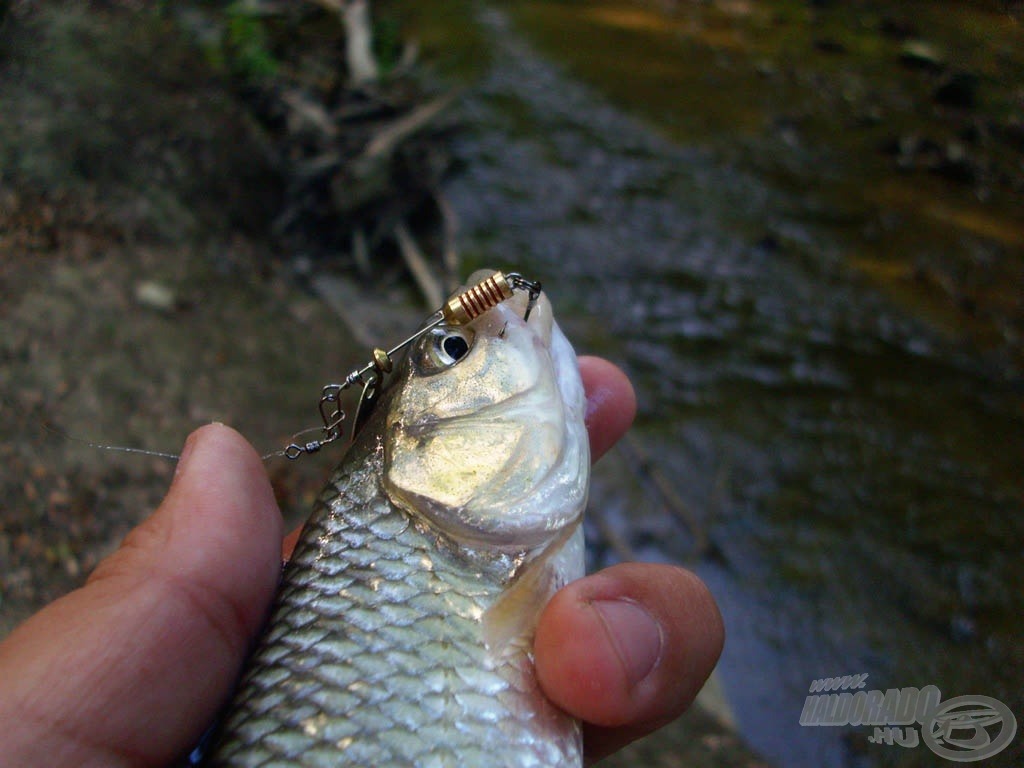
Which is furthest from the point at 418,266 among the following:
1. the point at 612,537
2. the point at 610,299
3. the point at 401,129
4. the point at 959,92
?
the point at 959,92

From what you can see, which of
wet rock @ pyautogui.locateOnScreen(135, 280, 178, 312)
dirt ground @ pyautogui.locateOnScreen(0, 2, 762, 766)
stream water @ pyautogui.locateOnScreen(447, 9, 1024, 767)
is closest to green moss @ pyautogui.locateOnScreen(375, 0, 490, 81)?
stream water @ pyautogui.locateOnScreen(447, 9, 1024, 767)

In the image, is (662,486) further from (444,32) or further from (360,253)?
(444,32)

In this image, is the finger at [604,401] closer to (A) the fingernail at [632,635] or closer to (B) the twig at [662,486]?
(A) the fingernail at [632,635]

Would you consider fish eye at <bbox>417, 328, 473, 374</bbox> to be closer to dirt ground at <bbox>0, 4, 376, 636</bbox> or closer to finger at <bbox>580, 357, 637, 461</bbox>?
finger at <bbox>580, 357, 637, 461</bbox>

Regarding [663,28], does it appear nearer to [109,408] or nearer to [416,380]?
[109,408]

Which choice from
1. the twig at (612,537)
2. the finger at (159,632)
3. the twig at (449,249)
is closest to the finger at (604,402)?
the finger at (159,632)
